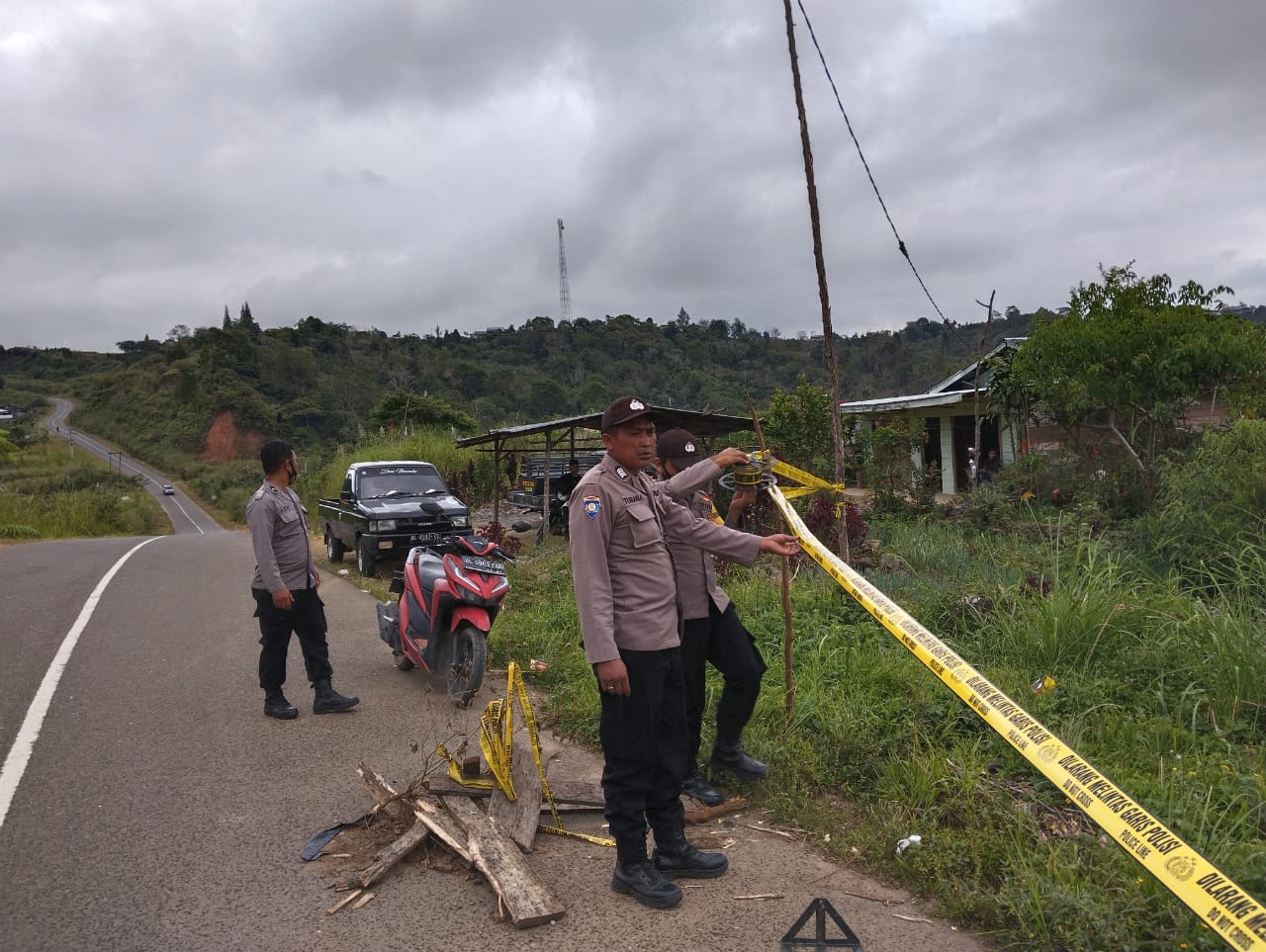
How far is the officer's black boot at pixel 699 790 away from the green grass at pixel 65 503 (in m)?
26.0

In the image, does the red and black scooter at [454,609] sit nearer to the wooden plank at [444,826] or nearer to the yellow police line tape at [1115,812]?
the wooden plank at [444,826]

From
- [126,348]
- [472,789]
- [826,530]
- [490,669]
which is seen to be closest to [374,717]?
[490,669]

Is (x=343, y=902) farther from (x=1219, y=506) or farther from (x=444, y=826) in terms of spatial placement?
(x=1219, y=506)

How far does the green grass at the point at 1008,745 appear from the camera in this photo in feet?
11.0

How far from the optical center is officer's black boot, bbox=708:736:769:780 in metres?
4.65

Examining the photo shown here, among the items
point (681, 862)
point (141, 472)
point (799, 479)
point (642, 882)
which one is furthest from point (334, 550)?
point (141, 472)

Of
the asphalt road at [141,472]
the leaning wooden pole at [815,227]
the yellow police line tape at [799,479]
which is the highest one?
the leaning wooden pole at [815,227]

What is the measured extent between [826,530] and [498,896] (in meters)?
8.36

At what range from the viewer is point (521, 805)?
429 centimetres

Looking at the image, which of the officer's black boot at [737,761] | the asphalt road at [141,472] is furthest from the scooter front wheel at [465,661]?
the asphalt road at [141,472]

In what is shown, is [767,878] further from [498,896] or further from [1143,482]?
[1143,482]

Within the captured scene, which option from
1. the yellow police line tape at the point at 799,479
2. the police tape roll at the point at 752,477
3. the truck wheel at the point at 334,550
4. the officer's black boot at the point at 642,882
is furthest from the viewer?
the truck wheel at the point at 334,550

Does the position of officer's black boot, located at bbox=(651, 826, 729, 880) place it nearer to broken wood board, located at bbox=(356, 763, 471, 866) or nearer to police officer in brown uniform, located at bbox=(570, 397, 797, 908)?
police officer in brown uniform, located at bbox=(570, 397, 797, 908)

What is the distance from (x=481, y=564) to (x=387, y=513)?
22.4ft
